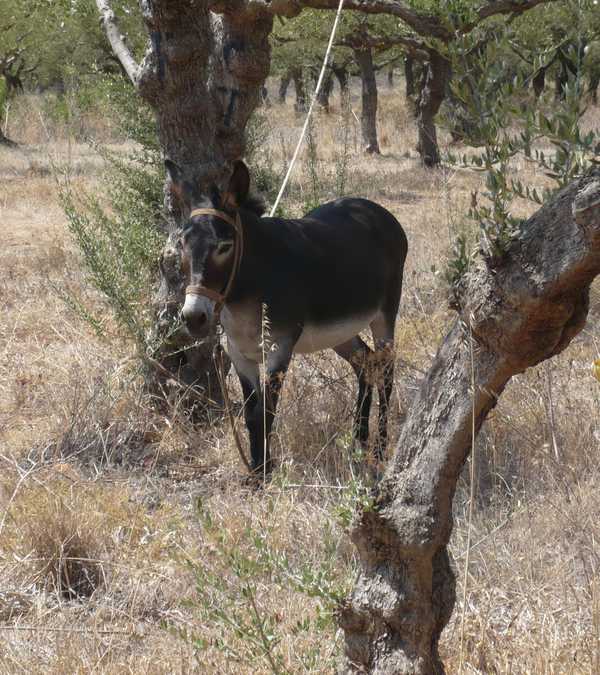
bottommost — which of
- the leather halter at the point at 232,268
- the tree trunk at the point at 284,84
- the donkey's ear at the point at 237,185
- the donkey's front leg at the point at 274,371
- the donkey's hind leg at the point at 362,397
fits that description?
the tree trunk at the point at 284,84

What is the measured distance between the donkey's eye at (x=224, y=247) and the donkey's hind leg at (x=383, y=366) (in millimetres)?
1057

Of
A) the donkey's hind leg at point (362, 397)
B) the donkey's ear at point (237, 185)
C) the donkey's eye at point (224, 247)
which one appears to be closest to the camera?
the donkey's eye at point (224, 247)

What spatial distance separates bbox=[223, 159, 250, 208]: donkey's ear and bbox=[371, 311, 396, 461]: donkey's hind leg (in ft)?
3.87

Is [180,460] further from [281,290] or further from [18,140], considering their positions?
[18,140]

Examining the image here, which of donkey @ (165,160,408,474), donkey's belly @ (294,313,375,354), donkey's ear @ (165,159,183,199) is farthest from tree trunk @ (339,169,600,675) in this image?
donkey's ear @ (165,159,183,199)

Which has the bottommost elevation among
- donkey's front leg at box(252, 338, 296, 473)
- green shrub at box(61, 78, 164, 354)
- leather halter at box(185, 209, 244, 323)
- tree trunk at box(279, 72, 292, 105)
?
tree trunk at box(279, 72, 292, 105)

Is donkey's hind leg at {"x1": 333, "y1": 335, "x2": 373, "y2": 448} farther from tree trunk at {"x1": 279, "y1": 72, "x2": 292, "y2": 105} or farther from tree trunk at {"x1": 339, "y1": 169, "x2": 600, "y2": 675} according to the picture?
tree trunk at {"x1": 279, "y1": 72, "x2": 292, "y2": 105}

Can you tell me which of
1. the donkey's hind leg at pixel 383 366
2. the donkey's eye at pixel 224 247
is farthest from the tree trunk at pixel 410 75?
the donkey's eye at pixel 224 247

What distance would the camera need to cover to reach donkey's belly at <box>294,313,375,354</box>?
505cm

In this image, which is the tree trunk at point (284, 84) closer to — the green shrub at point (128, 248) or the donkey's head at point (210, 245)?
the green shrub at point (128, 248)

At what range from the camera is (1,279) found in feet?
30.2

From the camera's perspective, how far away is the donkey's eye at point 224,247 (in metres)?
4.40

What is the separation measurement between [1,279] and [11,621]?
6.21 meters

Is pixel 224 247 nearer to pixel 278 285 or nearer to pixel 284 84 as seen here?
pixel 278 285
